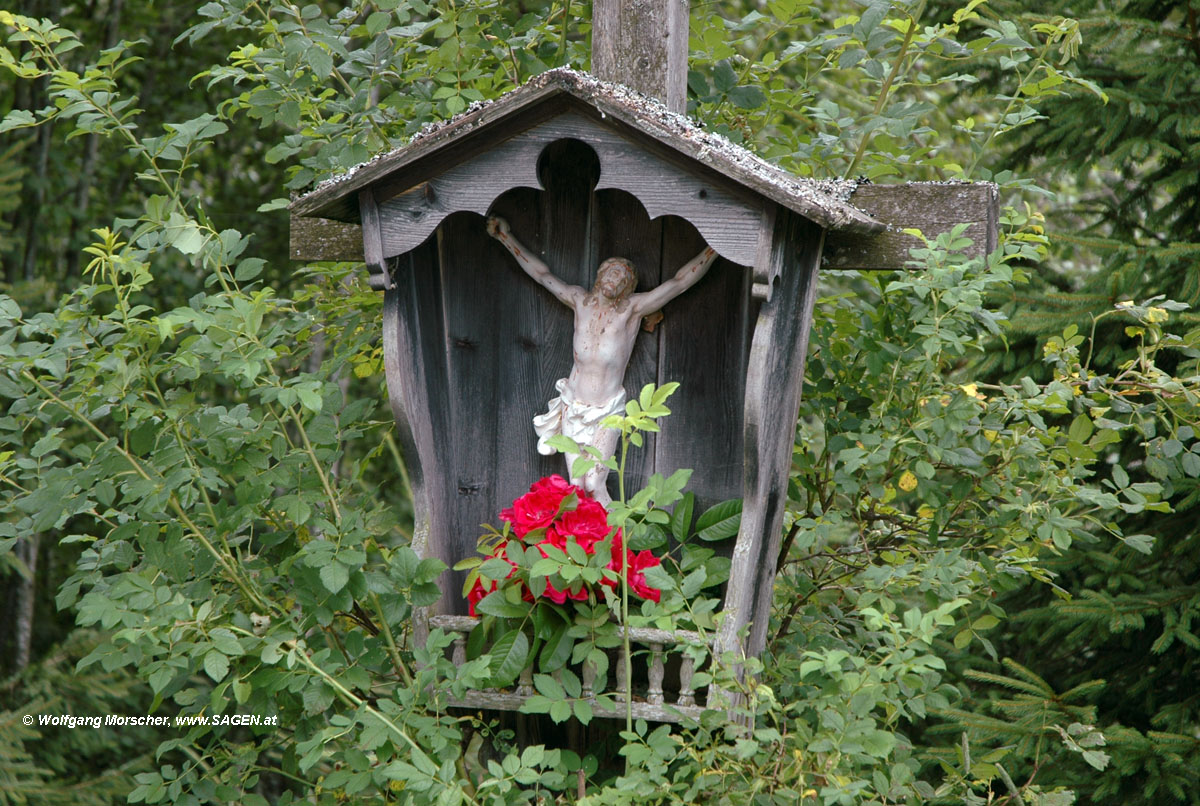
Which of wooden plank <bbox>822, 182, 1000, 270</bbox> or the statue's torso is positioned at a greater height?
wooden plank <bbox>822, 182, 1000, 270</bbox>

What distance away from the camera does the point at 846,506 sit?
9.63 feet

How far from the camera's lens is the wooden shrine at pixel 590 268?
214cm

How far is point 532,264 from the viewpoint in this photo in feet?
8.39

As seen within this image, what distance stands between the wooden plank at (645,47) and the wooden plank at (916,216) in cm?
47

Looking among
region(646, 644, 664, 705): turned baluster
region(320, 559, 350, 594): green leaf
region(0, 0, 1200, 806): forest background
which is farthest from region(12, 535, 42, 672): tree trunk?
region(646, 644, 664, 705): turned baluster

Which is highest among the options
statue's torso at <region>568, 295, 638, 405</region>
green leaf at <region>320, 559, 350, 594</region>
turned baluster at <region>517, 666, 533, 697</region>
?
statue's torso at <region>568, 295, 638, 405</region>

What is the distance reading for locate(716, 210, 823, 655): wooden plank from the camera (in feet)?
7.12

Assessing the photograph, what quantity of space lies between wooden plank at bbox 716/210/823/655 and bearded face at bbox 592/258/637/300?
1.27ft

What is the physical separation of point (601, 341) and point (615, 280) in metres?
0.14

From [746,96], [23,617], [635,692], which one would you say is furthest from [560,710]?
[23,617]

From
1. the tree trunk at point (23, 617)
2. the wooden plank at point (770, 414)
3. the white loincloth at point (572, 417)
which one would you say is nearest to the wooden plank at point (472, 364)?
the white loincloth at point (572, 417)

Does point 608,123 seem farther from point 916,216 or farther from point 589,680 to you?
point 589,680

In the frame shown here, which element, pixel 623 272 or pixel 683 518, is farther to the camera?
pixel 623 272

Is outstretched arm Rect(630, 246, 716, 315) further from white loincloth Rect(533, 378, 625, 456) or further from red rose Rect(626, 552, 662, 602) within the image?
red rose Rect(626, 552, 662, 602)
